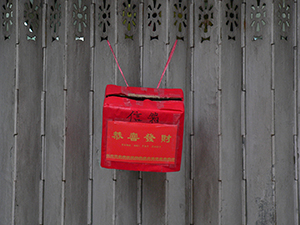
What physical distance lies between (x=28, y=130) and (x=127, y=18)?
0.92 meters

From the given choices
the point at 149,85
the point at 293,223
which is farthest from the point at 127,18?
the point at 293,223

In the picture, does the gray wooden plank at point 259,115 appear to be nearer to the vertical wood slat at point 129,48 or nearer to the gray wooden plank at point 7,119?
the vertical wood slat at point 129,48

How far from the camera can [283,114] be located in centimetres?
159

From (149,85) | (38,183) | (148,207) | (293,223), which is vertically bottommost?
(293,223)

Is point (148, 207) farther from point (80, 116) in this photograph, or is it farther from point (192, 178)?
point (80, 116)

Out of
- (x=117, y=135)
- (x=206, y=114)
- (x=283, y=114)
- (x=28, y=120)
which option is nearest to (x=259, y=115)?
(x=283, y=114)

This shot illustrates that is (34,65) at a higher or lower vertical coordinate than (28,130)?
higher

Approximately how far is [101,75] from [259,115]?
1.00 metres

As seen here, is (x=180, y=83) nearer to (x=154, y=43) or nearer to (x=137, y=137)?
(x=154, y=43)

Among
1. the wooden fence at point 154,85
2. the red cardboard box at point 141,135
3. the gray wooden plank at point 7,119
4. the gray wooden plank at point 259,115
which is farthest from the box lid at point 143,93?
the gray wooden plank at point 7,119

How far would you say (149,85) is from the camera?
1595 millimetres

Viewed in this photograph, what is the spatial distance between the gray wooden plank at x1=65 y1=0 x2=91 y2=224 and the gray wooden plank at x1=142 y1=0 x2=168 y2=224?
1.19 ft

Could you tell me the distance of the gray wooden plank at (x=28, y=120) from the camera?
5.12 feet

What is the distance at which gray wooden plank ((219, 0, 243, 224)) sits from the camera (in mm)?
1564
